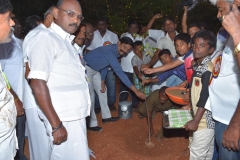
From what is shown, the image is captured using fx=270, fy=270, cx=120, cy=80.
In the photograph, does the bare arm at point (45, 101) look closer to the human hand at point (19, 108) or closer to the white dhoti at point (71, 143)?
the white dhoti at point (71, 143)

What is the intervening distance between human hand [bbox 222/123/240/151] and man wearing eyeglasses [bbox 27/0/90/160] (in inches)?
46.1

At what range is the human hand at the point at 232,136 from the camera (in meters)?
1.84

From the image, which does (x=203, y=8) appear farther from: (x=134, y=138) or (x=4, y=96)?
(x=4, y=96)

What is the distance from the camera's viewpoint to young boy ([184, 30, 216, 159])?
2.62m

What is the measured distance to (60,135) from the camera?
218 cm

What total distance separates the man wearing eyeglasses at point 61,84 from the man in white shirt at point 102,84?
6.93 feet

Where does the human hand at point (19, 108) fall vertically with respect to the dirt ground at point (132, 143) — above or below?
above

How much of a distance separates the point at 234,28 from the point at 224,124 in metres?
0.80

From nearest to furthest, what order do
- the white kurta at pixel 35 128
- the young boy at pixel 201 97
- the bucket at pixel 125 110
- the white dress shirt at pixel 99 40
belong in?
the young boy at pixel 201 97 → the white kurta at pixel 35 128 → the bucket at pixel 125 110 → the white dress shirt at pixel 99 40

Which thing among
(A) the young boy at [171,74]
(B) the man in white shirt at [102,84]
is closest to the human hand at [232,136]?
(A) the young boy at [171,74]

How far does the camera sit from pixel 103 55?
430 centimetres

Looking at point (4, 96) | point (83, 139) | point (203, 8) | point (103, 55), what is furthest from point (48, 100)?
point (203, 8)

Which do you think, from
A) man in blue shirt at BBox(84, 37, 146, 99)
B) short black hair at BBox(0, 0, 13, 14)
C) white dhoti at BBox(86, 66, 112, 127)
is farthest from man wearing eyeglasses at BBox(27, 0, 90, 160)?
white dhoti at BBox(86, 66, 112, 127)

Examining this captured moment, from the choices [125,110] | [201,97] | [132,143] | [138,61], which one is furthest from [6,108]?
[138,61]
